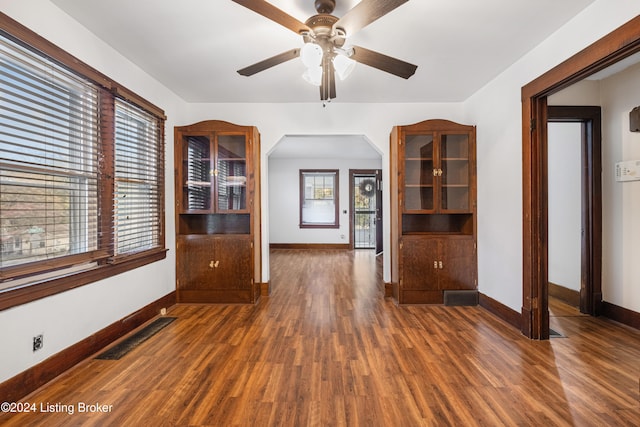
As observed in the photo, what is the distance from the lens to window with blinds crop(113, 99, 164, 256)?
2.68 meters

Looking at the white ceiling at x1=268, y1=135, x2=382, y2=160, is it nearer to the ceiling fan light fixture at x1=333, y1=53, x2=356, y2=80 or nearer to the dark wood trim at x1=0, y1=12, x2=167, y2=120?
the dark wood trim at x1=0, y1=12, x2=167, y2=120

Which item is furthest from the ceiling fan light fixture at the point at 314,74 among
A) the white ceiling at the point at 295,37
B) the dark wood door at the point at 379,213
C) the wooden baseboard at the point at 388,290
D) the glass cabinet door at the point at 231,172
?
→ the dark wood door at the point at 379,213

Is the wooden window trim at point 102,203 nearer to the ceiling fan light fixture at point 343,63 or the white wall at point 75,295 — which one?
the white wall at point 75,295

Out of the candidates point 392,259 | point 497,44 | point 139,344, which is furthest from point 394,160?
point 139,344

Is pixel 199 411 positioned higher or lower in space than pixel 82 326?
lower

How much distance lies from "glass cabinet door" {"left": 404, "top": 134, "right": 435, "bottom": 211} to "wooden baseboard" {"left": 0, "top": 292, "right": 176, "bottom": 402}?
10.1 feet

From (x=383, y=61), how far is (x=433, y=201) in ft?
6.66

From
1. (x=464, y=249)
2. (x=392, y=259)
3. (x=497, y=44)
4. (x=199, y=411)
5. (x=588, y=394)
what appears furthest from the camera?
(x=392, y=259)

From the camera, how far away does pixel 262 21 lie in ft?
7.14

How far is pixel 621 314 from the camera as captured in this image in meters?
2.91

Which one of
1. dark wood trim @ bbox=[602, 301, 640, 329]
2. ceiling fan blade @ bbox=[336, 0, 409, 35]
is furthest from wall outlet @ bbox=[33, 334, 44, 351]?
dark wood trim @ bbox=[602, 301, 640, 329]

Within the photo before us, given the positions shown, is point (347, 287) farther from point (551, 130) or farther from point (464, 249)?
point (551, 130)

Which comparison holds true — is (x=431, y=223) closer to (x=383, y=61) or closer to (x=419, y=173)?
(x=419, y=173)

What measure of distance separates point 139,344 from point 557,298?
15.3 feet
